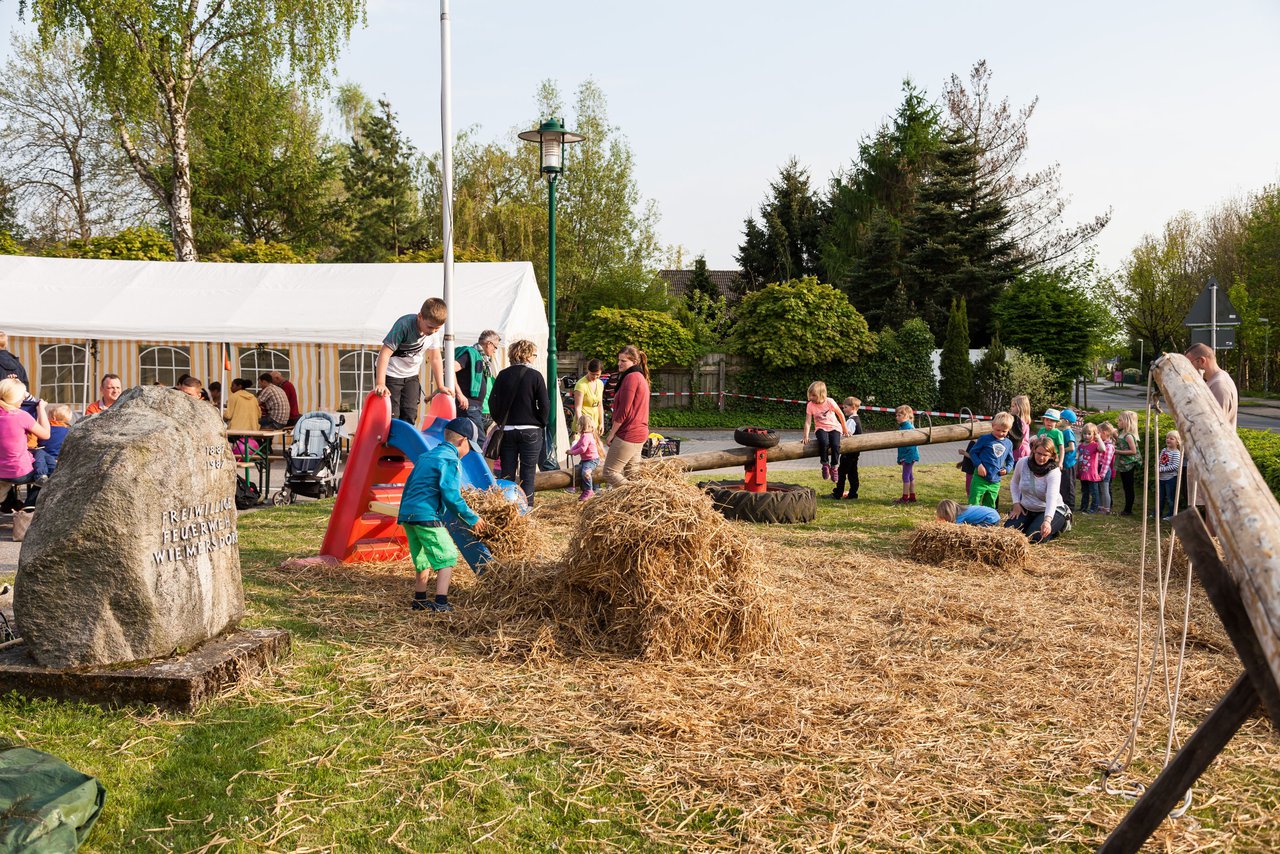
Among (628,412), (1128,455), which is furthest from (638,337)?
(628,412)

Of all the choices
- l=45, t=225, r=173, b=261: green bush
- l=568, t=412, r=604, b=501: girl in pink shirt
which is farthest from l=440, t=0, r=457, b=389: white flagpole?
l=45, t=225, r=173, b=261: green bush

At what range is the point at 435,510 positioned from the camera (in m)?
6.43

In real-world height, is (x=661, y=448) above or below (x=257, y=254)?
below

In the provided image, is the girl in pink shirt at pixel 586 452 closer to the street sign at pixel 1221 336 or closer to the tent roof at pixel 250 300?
the tent roof at pixel 250 300

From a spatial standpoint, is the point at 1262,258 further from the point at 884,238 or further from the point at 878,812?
the point at 878,812

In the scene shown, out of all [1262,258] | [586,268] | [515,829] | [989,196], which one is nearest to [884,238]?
[989,196]

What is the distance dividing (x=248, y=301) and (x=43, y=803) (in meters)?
15.1

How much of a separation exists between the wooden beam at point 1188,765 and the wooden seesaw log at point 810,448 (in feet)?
26.1

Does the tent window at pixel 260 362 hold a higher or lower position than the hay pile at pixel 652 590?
higher

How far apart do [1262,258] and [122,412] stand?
4910 centimetres

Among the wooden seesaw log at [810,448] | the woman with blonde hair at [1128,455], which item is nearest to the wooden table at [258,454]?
the wooden seesaw log at [810,448]

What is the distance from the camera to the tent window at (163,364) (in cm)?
1891

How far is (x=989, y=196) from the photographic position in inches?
1355

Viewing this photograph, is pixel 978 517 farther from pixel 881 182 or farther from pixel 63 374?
pixel 881 182
